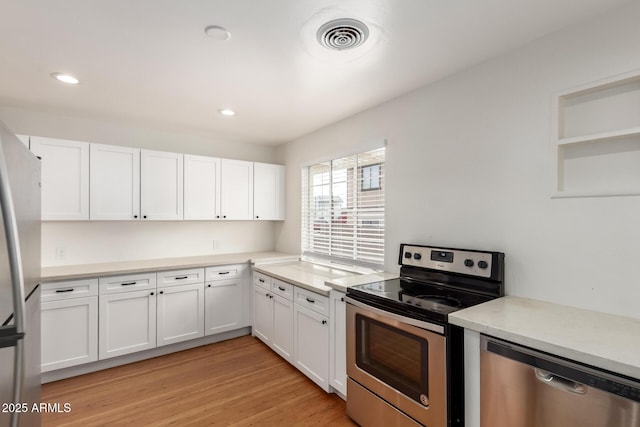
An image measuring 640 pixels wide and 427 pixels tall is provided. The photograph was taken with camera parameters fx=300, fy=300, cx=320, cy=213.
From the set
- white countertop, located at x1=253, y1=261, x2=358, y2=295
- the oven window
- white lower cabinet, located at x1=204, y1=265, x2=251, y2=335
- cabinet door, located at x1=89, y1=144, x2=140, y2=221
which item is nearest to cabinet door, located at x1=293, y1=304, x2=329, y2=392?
white countertop, located at x1=253, y1=261, x2=358, y2=295

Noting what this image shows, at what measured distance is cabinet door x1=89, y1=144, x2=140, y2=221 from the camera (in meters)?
2.96

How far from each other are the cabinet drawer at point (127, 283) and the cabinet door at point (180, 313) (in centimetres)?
15

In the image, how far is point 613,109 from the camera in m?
1.52

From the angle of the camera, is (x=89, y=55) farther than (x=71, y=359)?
No

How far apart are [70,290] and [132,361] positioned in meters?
0.93

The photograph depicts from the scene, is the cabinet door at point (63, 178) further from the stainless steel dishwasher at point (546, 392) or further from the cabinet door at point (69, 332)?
the stainless steel dishwasher at point (546, 392)

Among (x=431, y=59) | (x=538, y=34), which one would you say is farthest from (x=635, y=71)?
(x=431, y=59)

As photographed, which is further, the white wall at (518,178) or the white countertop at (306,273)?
the white countertop at (306,273)

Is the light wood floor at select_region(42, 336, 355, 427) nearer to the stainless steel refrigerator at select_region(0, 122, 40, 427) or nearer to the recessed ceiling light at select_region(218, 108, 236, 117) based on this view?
the stainless steel refrigerator at select_region(0, 122, 40, 427)

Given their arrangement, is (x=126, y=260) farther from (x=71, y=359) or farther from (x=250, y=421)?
(x=250, y=421)

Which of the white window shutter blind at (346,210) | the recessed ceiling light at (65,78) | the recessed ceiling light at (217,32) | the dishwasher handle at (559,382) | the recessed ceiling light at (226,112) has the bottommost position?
the dishwasher handle at (559,382)

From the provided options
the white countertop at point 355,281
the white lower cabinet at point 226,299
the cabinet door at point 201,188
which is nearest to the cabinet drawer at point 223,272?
the white lower cabinet at point 226,299

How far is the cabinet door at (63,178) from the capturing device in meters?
2.73

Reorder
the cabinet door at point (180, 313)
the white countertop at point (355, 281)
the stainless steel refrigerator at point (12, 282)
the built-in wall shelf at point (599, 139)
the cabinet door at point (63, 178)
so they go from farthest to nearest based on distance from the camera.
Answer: the cabinet door at point (180, 313) < the cabinet door at point (63, 178) < the white countertop at point (355, 281) < the built-in wall shelf at point (599, 139) < the stainless steel refrigerator at point (12, 282)
